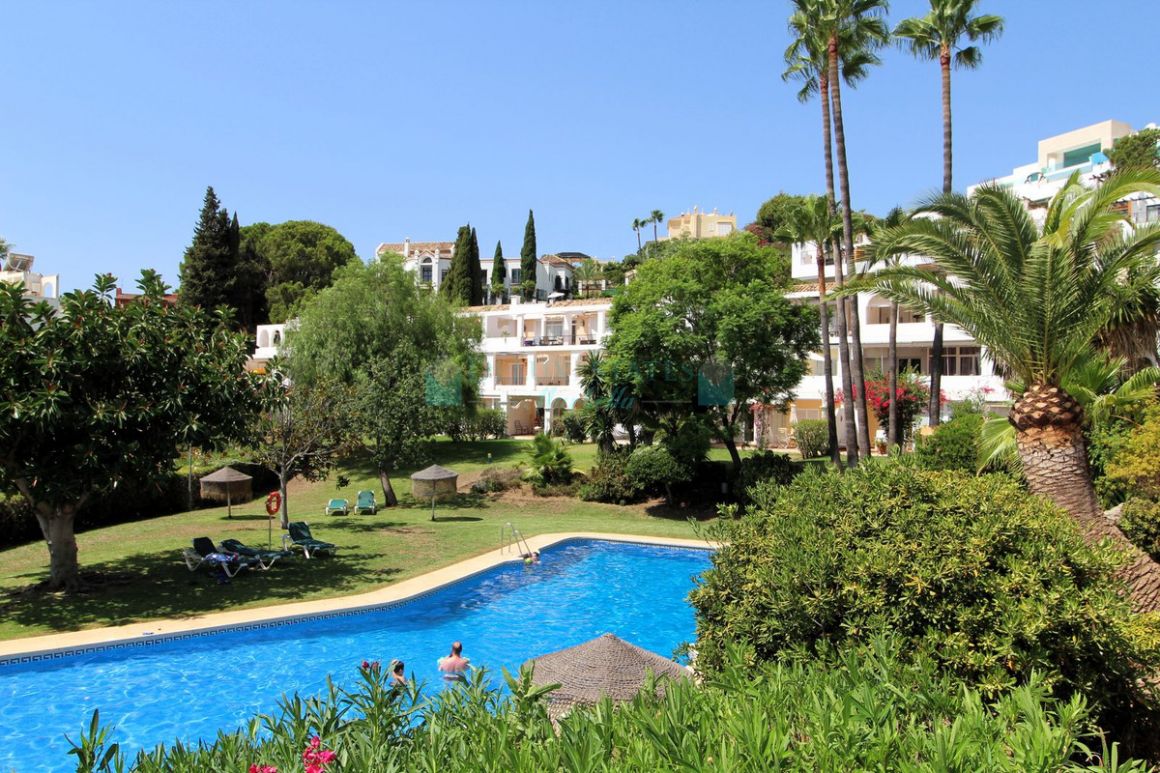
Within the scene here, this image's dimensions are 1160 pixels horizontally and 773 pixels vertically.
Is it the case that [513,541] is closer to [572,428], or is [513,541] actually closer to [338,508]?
[338,508]

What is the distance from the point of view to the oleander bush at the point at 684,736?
373cm

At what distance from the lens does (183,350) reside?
16.1 m

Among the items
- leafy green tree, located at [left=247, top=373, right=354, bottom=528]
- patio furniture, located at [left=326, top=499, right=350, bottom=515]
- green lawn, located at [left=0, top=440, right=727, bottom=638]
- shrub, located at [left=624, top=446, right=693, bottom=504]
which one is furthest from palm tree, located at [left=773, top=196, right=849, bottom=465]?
patio furniture, located at [left=326, top=499, right=350, bottom=515]

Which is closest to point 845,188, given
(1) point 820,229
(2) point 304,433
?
(1) point 820,229

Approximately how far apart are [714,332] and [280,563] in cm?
1546

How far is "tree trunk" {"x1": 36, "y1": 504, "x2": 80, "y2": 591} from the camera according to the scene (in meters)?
15.8

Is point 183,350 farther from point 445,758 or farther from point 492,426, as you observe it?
point 492,426

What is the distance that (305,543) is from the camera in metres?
20.0

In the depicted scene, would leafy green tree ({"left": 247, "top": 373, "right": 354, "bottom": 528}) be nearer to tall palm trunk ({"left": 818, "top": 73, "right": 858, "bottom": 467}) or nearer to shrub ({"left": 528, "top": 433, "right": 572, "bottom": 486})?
shrub ({"left": 528, "top": 433, "right": 572, "bottom": 486})

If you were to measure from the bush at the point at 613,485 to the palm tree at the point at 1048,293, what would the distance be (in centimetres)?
1855

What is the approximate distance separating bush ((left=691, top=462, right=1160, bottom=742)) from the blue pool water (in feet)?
12.6

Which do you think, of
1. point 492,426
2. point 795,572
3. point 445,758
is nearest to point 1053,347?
point 795,572

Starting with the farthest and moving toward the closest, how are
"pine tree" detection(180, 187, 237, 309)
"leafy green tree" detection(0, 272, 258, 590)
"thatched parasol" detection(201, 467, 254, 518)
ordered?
"pine tree" detection(180, 187, 237, 309) < "thatched parasol" detection(201, 467, 254, 518) < "leafy green tree" detection(0, 272, 258, 590)

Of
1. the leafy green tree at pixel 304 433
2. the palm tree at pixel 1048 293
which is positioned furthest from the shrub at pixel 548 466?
the palm tree at pixel 1048 293
